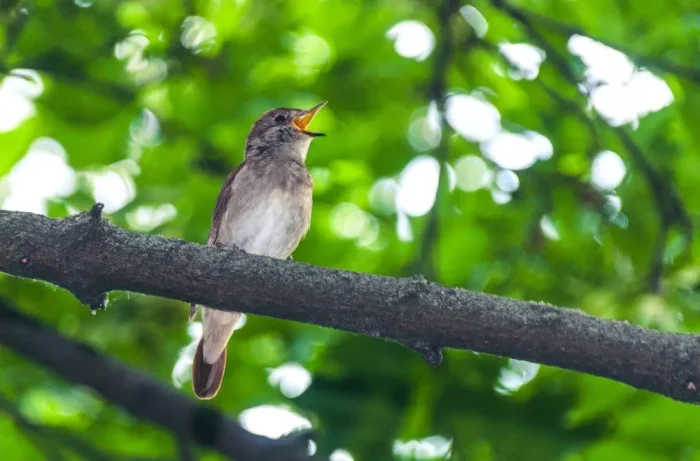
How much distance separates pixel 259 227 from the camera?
5.97 m

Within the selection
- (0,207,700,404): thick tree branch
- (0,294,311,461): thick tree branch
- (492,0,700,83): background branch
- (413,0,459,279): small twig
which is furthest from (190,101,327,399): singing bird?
(0,207,700,404): thick tree branch

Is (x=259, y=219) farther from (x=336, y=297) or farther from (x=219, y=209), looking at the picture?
(x=336, y=297)

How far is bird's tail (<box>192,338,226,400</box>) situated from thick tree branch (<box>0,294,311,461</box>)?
0.15 meters

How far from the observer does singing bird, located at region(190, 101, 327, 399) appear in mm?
5707

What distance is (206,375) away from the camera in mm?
5648

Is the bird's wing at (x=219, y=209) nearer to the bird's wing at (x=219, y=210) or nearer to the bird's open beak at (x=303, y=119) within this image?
the bird's wing at (x=219, y=210)

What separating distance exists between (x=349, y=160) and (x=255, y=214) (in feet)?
2.27

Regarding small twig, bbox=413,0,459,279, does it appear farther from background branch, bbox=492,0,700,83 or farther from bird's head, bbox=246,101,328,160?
bird's head, bbox=246,101,328,160

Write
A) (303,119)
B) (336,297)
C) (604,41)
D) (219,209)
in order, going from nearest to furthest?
(336,297), (604,41), (219,209), (303,119)

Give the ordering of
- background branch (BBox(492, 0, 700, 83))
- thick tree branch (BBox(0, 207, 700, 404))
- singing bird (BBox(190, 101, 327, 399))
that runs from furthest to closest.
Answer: singing bird (BBox(190, 101, 327, 399)) → background branch (BBox(492, 0, 700, 83)) → thick tree branch (BBox(0, 207, 700, 404))

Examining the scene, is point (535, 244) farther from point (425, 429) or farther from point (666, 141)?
point (425, 429)

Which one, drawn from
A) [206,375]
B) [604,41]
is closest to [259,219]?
[206,375]

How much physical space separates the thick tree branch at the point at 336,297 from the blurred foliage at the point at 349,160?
159 centimetres

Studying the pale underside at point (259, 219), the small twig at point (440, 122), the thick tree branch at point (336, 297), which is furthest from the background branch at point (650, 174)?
the thick tree branch at point (336, 297)
